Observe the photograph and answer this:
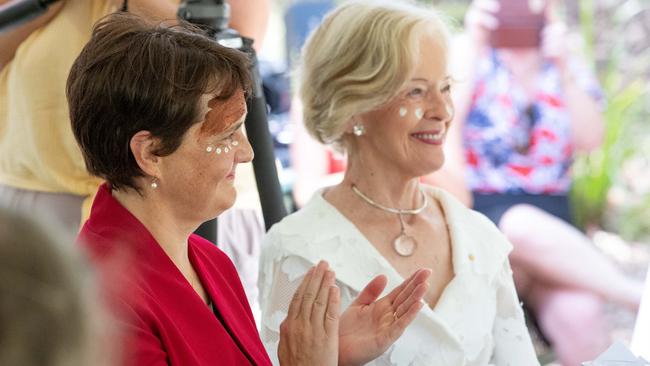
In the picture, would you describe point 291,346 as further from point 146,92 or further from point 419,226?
point 419,226

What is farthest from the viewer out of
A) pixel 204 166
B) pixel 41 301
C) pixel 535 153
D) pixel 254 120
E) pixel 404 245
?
pixel 535 153

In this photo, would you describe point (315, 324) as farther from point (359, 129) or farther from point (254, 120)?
point (359, 129)

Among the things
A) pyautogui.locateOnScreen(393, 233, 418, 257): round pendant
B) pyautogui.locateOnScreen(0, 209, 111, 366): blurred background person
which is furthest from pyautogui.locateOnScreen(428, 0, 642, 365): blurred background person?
pyautogui.locateOnScreen(0, 209, 111, 366): blurred background person

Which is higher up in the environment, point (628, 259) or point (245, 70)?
point (245, 70)

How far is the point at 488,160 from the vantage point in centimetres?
370

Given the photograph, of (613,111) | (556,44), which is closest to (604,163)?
(613,111)

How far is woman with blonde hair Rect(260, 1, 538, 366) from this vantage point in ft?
6.51

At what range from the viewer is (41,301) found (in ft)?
2.15

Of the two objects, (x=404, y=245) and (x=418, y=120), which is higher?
(x=418, y=120)

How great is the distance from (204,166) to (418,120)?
0.66m

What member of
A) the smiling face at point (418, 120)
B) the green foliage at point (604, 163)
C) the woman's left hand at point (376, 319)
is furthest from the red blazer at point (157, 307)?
the green foliage at point (604, 163)

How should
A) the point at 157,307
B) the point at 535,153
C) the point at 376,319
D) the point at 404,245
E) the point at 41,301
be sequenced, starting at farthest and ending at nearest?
the point at 535,153 < the point at 404,245 < the point at 376,319 < the point at 157,307 < the point at 41,301

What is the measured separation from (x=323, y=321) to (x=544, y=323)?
2.42 m

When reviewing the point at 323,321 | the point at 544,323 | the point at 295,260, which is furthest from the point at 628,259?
the point at 323,321
